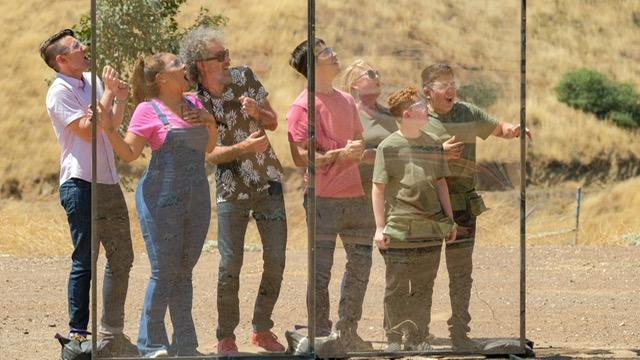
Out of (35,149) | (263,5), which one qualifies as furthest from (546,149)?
(263,5)

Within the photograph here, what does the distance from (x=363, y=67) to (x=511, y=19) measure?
32.8 inches

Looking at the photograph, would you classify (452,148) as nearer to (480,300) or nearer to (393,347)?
(480,300)

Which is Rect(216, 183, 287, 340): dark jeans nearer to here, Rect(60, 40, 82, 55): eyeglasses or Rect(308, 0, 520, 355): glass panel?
Rect(308, 0, 520, 355): glass panel

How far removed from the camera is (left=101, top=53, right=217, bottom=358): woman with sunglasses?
23.4 ft

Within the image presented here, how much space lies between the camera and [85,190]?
740cm

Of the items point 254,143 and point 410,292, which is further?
point 410,292

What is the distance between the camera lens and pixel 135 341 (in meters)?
7.37

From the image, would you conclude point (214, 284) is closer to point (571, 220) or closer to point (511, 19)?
point (511, 19)

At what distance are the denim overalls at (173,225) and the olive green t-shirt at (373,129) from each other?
0.84 meters

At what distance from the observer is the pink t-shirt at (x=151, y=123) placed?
23.3ft

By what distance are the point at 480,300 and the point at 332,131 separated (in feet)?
4.00

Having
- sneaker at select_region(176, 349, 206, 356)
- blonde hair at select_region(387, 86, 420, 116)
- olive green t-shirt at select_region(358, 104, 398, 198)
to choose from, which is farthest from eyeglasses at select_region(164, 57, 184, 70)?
sneaker at select_region(176, 349, 206, 356)

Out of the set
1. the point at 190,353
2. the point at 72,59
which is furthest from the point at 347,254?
the point at 72,59

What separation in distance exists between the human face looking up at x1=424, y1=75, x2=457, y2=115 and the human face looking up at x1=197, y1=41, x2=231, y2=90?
107 centimetres
